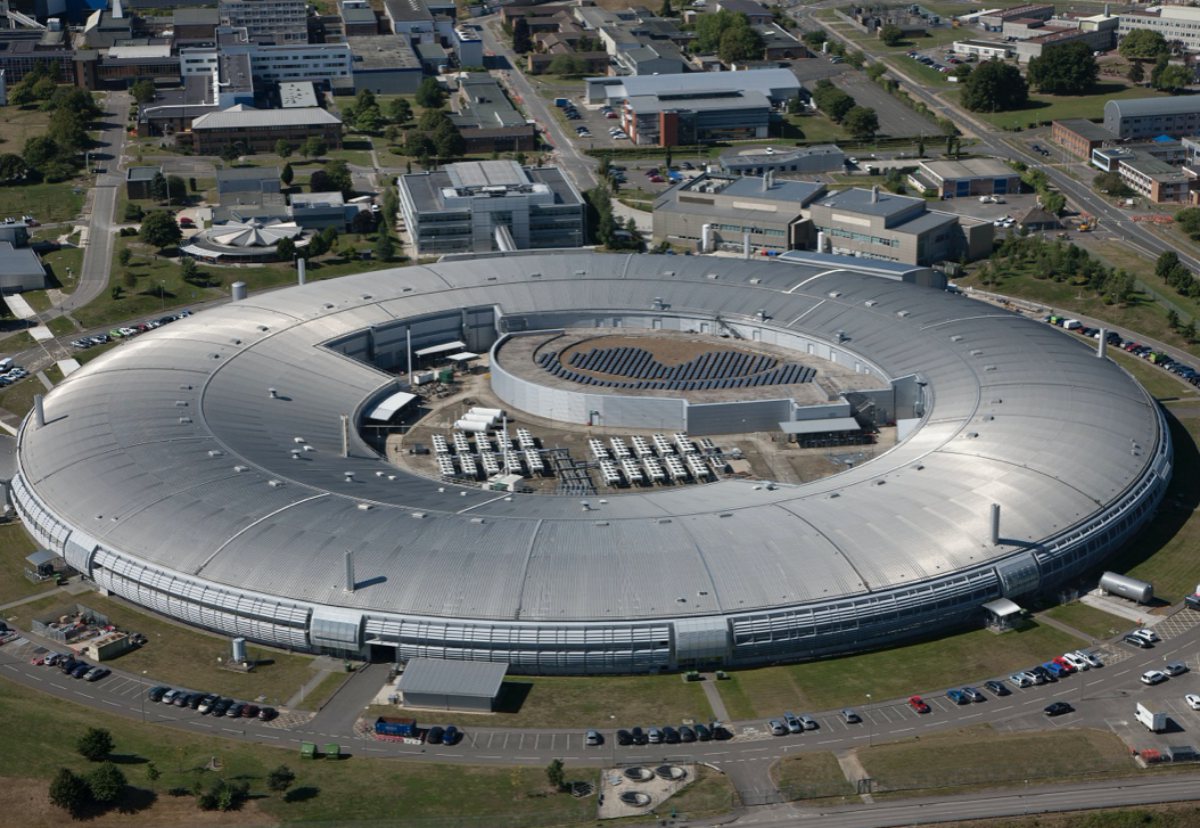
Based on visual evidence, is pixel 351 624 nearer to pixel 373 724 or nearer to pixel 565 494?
pixel 373 724

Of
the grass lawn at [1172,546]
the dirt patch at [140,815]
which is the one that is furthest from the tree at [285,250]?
the dirt patch at [140,815]

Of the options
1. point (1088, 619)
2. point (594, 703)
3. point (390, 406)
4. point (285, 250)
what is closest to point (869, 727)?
point (594, 703)

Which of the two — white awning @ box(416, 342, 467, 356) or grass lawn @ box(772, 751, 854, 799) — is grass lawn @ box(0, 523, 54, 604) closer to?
white awning @ box(416, 342, 467, 356)

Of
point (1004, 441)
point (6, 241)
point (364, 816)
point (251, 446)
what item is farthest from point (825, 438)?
point (6, 241)

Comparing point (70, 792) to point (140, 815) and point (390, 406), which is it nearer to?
point (140, 815)

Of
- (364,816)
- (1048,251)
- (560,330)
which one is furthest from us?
(1048,251)

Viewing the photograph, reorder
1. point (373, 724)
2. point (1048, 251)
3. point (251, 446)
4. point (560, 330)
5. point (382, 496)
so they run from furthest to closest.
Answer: point (1048, 251), point (560, 330), point (251, 446), point (382, 496), point (373, 724)

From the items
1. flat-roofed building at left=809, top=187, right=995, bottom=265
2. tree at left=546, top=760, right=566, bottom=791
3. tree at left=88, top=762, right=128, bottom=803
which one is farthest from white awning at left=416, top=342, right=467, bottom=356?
tree at left=88, top=762, right=128, bottom=803
